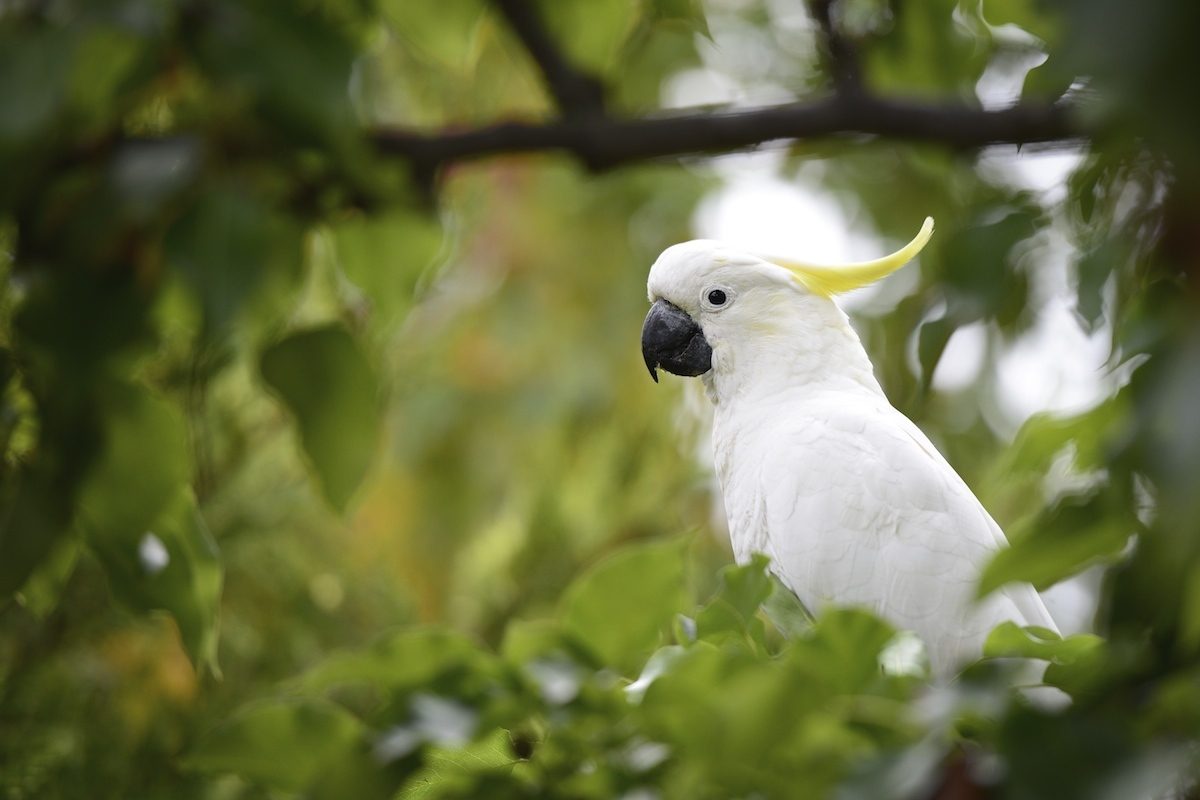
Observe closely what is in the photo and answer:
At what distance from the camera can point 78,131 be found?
0.58 meters

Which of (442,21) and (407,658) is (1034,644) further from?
(442,21)

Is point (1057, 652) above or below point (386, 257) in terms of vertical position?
below

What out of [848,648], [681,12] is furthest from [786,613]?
[681,12]

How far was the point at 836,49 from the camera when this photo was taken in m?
0.66

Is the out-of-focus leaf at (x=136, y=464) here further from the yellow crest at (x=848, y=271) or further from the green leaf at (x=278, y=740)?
the yellow crest at (x=848, y=271)

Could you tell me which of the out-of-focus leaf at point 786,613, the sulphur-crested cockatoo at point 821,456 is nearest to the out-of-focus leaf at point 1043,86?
the out-of-focus leaf at point 786,613

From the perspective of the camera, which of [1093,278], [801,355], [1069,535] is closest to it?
[1069,535]

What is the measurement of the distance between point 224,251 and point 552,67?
0.22m

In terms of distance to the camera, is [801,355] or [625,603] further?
[801,355]

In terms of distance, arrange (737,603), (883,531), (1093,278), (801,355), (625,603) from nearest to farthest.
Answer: (1093,278), (625,603), (737,603), (883,531), (801,355)

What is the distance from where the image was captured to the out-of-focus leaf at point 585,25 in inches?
29.7

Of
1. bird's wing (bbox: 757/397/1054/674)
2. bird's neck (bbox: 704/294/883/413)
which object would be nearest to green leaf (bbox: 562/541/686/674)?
bird's wing (bbox: 757/397/1054/674)

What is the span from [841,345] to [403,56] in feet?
7.43

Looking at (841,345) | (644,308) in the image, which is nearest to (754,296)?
(841,345)
